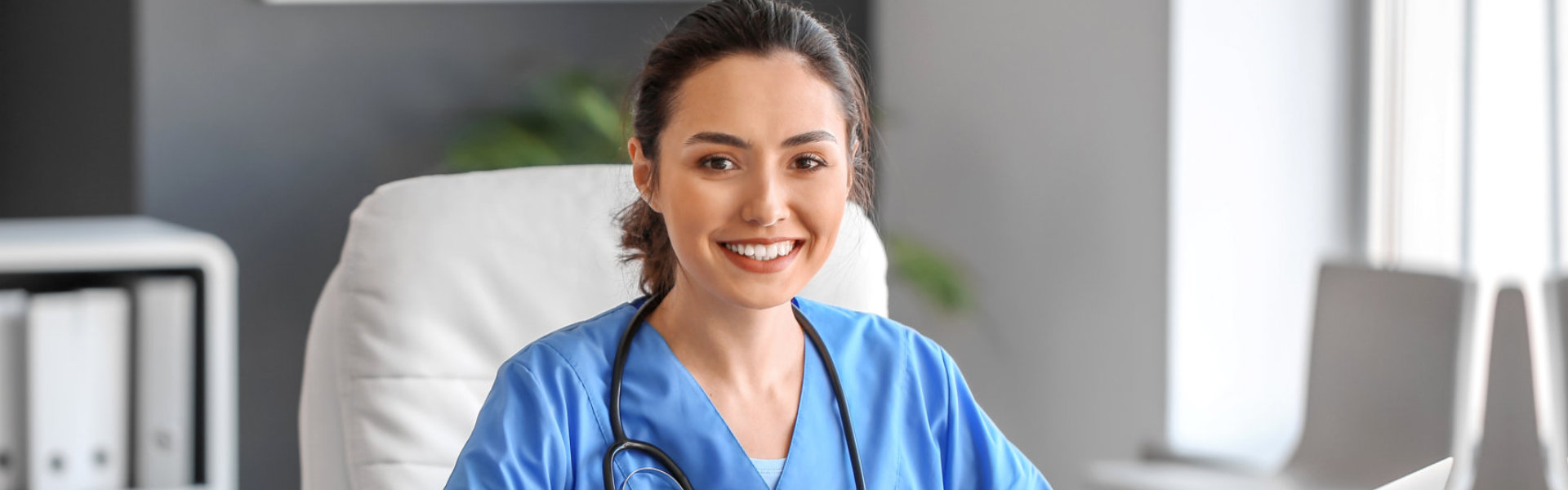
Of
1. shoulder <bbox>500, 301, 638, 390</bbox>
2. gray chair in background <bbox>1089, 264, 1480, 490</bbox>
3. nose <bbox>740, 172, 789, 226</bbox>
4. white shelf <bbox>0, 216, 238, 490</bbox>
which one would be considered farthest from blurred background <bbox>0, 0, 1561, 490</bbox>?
nose <bbox>740, 172, 789, 226</bbox>

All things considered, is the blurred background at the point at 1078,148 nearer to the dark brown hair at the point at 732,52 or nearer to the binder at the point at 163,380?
the binder at the point at 163,380

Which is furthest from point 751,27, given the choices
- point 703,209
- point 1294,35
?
point 1294,35

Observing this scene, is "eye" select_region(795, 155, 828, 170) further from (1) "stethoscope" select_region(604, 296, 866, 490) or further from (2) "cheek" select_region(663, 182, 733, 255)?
(1) "stethoscope" select_region(604, 296, 866, 490)

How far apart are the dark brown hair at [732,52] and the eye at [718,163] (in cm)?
5

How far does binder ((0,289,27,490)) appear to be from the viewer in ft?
5.07

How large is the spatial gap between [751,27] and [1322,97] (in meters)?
1.75

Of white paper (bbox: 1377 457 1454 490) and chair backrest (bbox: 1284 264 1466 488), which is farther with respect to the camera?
chair backrest (bbox: 1284 264 1466 488)

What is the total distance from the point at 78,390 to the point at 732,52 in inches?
42.1

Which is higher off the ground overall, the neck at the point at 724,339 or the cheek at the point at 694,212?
the cheek at the point at 694,212

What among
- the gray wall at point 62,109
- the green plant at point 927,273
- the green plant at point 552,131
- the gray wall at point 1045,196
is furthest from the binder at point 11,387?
the gray wall at point 1045,196

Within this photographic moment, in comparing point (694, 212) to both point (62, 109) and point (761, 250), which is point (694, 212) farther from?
point (62, 109)

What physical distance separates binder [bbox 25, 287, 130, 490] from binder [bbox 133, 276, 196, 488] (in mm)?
20

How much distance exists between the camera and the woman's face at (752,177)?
0.88 metres

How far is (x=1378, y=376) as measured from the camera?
1.91 meters
